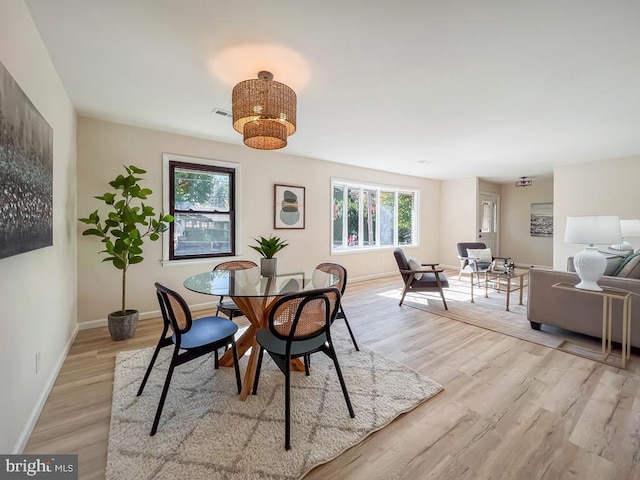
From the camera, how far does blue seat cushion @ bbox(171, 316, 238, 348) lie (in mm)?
1784

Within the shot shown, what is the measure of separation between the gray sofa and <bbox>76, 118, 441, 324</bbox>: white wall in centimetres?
316

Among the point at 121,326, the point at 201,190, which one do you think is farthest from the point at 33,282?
the point at 201,190

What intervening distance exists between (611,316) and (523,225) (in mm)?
6116

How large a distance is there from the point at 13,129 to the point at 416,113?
313 cm

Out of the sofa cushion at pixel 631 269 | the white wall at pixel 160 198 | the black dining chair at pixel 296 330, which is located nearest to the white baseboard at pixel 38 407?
the white wall at pixel 160 198

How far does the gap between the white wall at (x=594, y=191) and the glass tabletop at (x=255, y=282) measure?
18.2 feet

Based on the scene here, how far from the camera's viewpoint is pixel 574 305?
286 centimetres

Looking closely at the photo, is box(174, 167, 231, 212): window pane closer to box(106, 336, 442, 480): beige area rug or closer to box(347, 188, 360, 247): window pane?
box(106, 336, 442, 480): beige area rug

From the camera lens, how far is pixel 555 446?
1.52 m

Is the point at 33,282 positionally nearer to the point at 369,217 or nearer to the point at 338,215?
the point at 338,215

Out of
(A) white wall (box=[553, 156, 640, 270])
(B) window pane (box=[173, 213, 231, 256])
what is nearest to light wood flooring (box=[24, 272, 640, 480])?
(B) window pane (box=[173, 213, 231, 256])

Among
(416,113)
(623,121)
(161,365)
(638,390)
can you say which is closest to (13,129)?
(161,365)

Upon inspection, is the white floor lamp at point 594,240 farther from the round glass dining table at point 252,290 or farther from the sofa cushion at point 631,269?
the round glass dining table at point 252,290

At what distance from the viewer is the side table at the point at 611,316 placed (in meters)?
2.39
